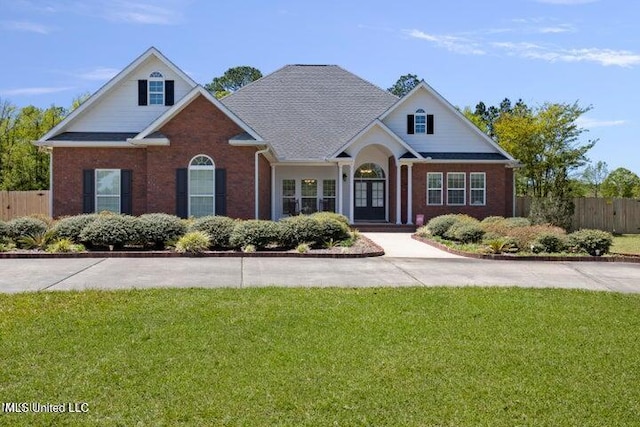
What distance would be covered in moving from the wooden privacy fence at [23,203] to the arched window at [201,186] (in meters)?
9.35

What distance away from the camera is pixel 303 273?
11734 mm

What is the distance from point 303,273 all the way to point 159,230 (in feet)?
18.7

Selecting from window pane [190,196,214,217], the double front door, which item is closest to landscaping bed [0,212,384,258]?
window pane [190,196,214,217]

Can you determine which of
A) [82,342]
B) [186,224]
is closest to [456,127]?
[186,224]

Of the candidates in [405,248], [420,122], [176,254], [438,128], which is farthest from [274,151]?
[176,254]

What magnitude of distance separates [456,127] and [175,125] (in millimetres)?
13306

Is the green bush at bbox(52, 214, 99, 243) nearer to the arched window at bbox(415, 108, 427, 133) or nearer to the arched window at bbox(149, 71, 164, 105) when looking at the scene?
the arched window at bbox(149, 71, 164, 105)

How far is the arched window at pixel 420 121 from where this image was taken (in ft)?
88.9

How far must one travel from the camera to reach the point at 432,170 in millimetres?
26672

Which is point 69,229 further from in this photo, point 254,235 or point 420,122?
point 420,122

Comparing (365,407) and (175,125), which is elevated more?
(175,125)

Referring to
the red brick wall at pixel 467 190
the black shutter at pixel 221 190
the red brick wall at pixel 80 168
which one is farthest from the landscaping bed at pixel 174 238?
the red brick wall at pixel 467 190

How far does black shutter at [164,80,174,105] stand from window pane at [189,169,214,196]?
139 inches

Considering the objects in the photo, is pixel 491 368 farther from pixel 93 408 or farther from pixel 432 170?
pixel 432 170
